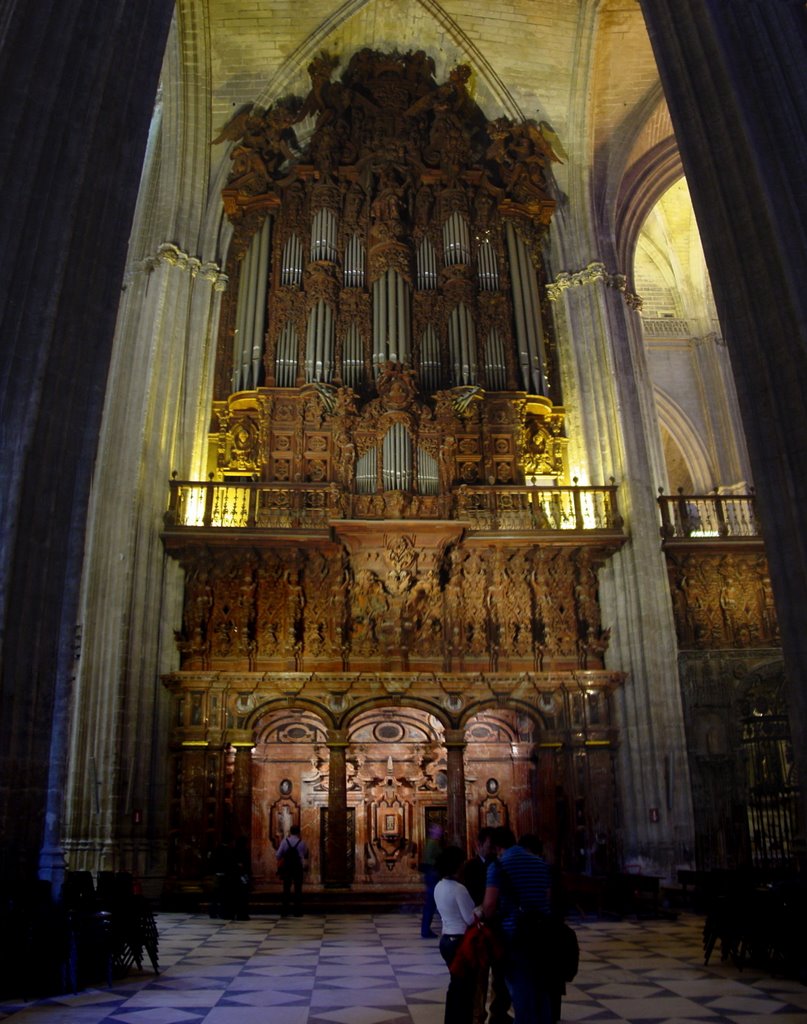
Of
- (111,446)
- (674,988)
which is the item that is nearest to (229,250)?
(111,446)

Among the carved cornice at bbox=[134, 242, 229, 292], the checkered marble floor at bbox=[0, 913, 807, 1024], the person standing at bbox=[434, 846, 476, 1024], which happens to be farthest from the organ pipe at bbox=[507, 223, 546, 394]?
the person standing at bbox=[434, 846, 476, 1024]

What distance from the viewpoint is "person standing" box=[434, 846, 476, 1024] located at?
4.46 m

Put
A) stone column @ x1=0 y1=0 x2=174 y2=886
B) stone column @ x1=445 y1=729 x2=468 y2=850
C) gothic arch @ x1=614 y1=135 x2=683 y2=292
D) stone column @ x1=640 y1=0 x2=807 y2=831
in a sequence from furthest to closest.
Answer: gothic arch @ x1=614 y1=135 x2=683 y2=292 → stone column @ x1=445 y1=729 x2=468 y2=850 → stone column @ x1=640 y1=0 x2=807 y2=831 → stone column @ x1=0 y1=0 x2=174 y2=886

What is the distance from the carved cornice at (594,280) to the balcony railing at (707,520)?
4325 mm

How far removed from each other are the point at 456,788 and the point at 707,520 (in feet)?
21.9

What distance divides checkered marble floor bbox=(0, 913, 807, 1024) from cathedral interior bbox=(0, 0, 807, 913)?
2220 millimetres

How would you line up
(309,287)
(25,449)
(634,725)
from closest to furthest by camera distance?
(25,449), (634,725), (309,287)

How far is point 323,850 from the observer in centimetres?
1603

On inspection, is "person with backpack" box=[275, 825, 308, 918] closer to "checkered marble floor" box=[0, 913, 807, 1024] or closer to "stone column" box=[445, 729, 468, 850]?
"checkered marble floor" box=[0, 913, 807, 1024]

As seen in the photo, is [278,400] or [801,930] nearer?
[801,930]

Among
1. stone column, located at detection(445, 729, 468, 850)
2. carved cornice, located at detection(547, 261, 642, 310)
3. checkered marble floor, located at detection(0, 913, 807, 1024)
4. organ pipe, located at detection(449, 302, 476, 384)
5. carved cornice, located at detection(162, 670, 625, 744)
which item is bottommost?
checkered marble floor, located at detection(0, 913, 807, 1024)

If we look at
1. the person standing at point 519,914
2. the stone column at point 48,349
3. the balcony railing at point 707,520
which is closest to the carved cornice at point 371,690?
the balcony railing at point 707,520

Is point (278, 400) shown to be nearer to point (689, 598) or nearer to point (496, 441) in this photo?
point (496, 441)

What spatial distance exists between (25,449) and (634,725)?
34.9ft
